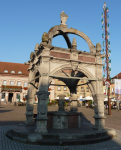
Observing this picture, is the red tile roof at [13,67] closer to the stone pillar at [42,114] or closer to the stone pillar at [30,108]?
Answer: the stone pillar at [30,108]

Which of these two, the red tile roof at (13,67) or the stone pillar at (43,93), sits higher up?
the red tile roof at (13,67)

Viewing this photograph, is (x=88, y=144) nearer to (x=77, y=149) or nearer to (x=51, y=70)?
(x=77, y=149)

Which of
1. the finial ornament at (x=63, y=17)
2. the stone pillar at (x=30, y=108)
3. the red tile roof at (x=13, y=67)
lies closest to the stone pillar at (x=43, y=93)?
the finial ornament at (x=63, y=17)

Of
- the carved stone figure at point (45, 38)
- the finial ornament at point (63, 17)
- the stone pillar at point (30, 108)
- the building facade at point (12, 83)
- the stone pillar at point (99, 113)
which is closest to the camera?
the carved stone figure at point (45, 38)

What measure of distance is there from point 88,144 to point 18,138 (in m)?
3.32

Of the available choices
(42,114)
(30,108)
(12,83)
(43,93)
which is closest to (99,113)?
(42,114)

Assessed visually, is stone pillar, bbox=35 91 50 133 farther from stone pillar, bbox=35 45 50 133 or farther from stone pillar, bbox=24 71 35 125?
stone pillar, bbox=24 71 35 125

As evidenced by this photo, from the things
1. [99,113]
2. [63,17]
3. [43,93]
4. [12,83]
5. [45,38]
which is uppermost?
[63,17]

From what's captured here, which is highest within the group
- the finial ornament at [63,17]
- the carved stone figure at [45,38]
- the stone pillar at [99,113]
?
the finial ornament at [63,17]

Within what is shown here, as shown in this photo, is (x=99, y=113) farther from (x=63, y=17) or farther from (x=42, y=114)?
(x=63, y=17)

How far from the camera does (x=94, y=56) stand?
9305 mm

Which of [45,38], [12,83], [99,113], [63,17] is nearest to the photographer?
[45,38]

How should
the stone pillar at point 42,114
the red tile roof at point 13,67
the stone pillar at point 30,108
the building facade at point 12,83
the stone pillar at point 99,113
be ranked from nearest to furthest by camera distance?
the stone pillar at point 42,114 → the stone pillar at point 99,113 → the stone pillar at point 30,108 → the building facade at point 12,83 → the red tile roof at point 13,67

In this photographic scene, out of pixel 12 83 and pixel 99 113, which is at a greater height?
pixel 12 83
